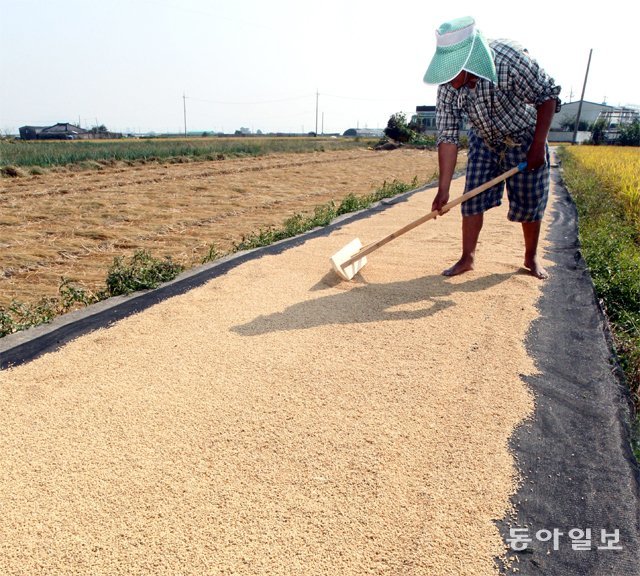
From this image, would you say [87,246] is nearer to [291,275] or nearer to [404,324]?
[291,275]

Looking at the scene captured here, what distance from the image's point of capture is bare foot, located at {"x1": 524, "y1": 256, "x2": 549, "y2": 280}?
2.66 meters

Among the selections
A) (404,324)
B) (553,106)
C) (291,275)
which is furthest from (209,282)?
(553,106)

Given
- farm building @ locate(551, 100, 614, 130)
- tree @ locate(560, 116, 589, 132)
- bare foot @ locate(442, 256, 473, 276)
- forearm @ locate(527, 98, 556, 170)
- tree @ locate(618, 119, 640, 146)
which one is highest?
farm building @ locate(551, 100, 614, 130)

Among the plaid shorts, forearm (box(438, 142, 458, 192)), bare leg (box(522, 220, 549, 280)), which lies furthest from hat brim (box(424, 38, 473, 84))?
bare leg (box(522, 220, 549, 280))

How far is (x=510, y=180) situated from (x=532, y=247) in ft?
1.30

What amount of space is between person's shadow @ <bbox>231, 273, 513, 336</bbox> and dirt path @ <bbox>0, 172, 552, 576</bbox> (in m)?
0.01

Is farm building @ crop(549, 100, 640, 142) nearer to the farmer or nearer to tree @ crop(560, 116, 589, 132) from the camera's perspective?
tree @ crop(560, 116, 589, 132)

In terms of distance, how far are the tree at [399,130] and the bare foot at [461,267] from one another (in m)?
27.0

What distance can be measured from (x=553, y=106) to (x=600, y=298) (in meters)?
1.02

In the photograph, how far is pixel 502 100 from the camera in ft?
7.56

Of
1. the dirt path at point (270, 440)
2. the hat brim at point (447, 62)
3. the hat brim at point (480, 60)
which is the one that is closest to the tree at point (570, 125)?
the hat brim at point (480, 60)

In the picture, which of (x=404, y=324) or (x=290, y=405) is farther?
(x=404, y=324)

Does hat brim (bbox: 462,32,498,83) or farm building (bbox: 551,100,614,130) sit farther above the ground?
farm building (bbox: 551,100,614,130)

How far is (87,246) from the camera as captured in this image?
13.7 feet
